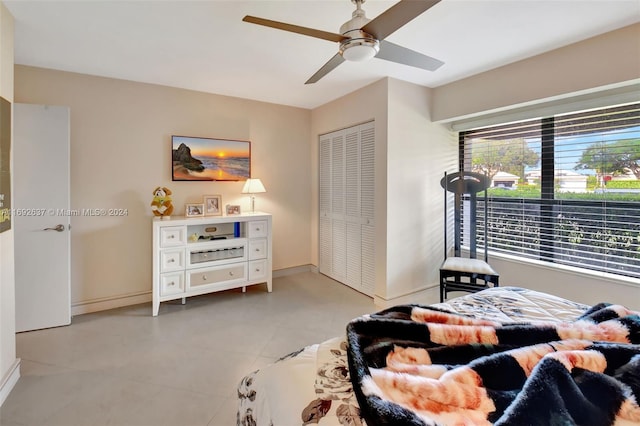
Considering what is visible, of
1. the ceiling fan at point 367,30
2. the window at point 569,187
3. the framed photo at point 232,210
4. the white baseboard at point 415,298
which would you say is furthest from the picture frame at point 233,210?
the window at point 569,187

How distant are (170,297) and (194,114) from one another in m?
2.13

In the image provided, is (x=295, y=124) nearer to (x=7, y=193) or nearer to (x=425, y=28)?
(x=425, y=28)

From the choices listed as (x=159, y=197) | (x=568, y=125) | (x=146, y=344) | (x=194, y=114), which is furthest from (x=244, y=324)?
(x=568, y=125)

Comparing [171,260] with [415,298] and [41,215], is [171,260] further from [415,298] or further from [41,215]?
[415,298]

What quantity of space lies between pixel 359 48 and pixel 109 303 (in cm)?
347

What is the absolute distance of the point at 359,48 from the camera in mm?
1602

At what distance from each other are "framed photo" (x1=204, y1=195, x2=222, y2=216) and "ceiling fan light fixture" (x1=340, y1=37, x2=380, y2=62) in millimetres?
2563

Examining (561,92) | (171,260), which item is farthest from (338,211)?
(561,92)

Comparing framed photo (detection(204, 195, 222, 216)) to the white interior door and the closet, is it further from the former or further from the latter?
the closet

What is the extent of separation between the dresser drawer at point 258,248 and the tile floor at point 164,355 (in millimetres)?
477

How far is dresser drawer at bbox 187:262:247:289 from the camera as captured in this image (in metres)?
3.28

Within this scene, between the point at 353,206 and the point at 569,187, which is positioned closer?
the point at 569,187

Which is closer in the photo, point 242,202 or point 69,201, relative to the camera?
point 69,201

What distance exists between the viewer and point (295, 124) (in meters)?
4.36
